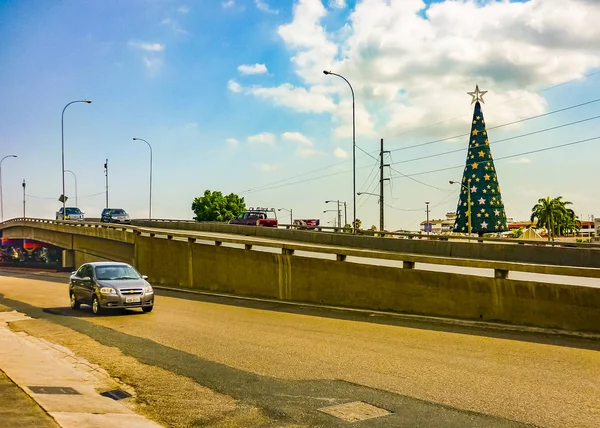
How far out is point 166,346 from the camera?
1135 centimetres

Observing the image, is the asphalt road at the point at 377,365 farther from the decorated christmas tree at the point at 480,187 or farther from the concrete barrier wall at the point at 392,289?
the decorated christmas tree at the point at 480,187

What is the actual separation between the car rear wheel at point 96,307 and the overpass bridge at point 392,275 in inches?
228

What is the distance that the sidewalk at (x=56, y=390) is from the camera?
20.5ft

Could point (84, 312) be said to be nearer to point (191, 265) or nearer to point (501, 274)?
point (191, 265)

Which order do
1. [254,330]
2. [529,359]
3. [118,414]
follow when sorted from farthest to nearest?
[254,330] < [529,359] < [118,414]

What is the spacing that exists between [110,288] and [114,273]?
1.32 m

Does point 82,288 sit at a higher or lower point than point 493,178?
lower

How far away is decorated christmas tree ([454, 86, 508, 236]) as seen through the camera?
55344 millimetres

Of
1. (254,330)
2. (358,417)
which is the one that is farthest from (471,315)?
(358,417)

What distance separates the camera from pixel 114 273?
59.4 feet

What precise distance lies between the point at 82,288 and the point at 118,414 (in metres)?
12.2

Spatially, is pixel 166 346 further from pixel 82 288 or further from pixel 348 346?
pixel 82 288

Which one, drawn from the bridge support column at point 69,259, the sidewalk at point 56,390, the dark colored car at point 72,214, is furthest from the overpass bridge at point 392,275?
the dark colored car at point 72,214

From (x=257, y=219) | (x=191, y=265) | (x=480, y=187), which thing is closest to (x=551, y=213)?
(x=480, y=187)
